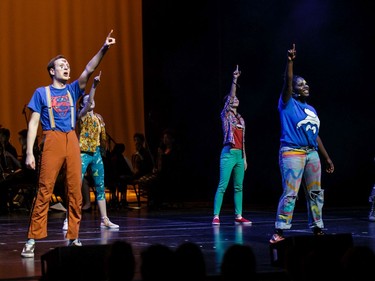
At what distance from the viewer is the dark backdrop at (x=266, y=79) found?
15.5m

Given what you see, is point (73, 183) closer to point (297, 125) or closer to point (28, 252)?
point (28, 252)

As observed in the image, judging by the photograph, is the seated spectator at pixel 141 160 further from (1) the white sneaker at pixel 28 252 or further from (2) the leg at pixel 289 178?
(1) the white sneaker at pixel 28 252

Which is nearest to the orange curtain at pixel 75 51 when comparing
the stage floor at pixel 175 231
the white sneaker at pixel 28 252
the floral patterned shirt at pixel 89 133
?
the stage floor at pixel 175 231

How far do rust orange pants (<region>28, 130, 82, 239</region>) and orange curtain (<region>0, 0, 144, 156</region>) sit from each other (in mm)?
10428

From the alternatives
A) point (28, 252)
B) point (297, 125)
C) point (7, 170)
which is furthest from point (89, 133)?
point (7, 170)

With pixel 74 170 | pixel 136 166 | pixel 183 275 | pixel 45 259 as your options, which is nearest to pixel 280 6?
pixel 136 166

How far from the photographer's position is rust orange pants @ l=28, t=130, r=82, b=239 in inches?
302

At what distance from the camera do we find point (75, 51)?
1862 centimetres

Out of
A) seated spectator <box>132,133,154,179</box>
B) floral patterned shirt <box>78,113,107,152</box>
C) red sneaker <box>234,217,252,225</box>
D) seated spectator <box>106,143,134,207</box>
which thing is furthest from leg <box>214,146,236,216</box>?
seated spectator <box>132,133,154,179</box>

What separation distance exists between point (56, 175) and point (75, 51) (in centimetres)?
1122

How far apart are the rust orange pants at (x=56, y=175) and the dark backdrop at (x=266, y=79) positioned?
8.59 metres

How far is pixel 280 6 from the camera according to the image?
51.5 ft

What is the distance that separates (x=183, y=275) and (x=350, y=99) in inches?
460

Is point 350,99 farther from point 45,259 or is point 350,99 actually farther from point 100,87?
point 45,259
